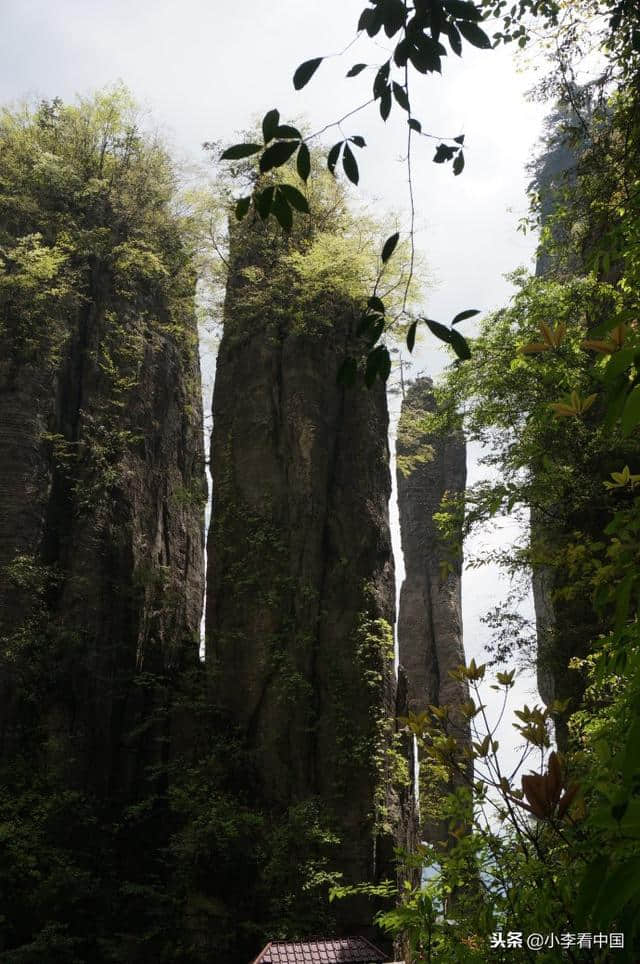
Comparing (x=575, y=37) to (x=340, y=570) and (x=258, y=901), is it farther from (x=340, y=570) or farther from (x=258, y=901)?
(x=258, y=901)

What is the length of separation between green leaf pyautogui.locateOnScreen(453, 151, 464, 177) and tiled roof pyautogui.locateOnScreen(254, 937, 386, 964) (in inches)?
223

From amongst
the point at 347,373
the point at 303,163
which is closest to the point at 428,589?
the point at 347,373

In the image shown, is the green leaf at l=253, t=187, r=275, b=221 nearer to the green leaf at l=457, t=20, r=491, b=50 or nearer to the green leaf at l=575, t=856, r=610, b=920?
the green leaf at l=457, t=20, r=491, b=50

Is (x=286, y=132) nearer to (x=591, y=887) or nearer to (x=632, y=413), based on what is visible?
(x=632, y=413)

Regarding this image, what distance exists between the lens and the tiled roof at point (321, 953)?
6082 mm

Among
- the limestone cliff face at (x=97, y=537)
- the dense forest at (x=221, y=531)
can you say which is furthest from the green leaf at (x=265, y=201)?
the limestone cliff face at (x=97, y=537)

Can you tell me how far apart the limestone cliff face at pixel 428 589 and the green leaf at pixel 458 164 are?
57.2 ft

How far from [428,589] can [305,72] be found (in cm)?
2145

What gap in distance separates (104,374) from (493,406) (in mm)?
7183

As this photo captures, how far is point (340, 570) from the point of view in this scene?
12.9 meters

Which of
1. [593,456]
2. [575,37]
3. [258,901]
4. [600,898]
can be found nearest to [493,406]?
[593,456]

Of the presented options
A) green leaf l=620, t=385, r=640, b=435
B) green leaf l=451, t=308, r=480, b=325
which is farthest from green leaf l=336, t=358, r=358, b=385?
green leaf l=620, t=385, r=640, b=435

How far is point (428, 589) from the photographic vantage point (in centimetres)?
2270

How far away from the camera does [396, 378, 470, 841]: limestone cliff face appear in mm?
21141
